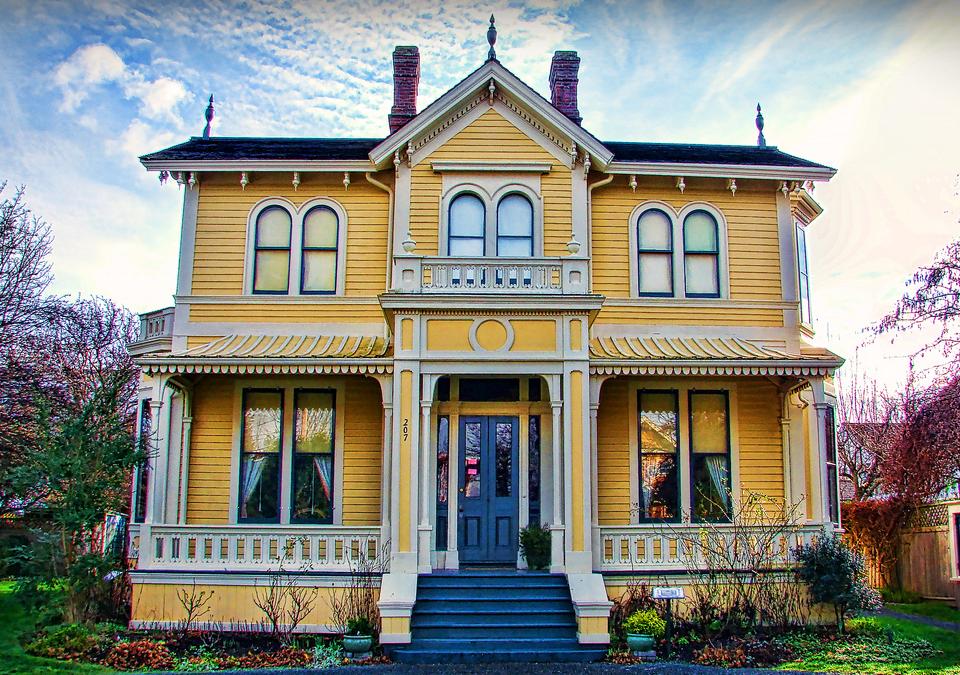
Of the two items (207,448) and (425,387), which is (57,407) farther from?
(425,387)

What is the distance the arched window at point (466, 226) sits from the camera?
1691cm

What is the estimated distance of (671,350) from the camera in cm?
1641

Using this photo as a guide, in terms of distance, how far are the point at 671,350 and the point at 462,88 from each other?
6440 millimetres

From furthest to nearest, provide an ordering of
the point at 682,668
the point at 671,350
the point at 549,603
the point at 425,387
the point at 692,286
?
the point at 692,286 < the point at 671,350 < the point at 425,387 < the point at 549,603 < the point at 682,668

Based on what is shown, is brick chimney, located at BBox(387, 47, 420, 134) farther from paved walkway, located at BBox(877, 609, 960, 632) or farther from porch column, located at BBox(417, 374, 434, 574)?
paved walkway, located at BBox(877, 609, 960, 632)

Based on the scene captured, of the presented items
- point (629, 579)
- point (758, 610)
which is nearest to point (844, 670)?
point (758, 610)

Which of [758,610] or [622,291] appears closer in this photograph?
[758,610]

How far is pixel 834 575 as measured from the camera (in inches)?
555

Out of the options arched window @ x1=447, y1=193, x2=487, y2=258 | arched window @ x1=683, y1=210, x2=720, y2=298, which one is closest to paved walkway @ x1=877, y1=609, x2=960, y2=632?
arched window @ x1=683, y1=210, x2=720, y2=298

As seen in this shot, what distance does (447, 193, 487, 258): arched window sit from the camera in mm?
16906

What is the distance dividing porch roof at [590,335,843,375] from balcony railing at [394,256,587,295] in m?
1.55

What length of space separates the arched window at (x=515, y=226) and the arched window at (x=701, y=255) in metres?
3.31

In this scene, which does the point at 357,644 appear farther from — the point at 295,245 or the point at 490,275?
the point at 295,245

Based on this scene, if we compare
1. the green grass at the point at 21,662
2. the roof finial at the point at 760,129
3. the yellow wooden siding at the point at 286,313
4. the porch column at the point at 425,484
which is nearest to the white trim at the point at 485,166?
the yellow wooden siding at the point at 286,313
